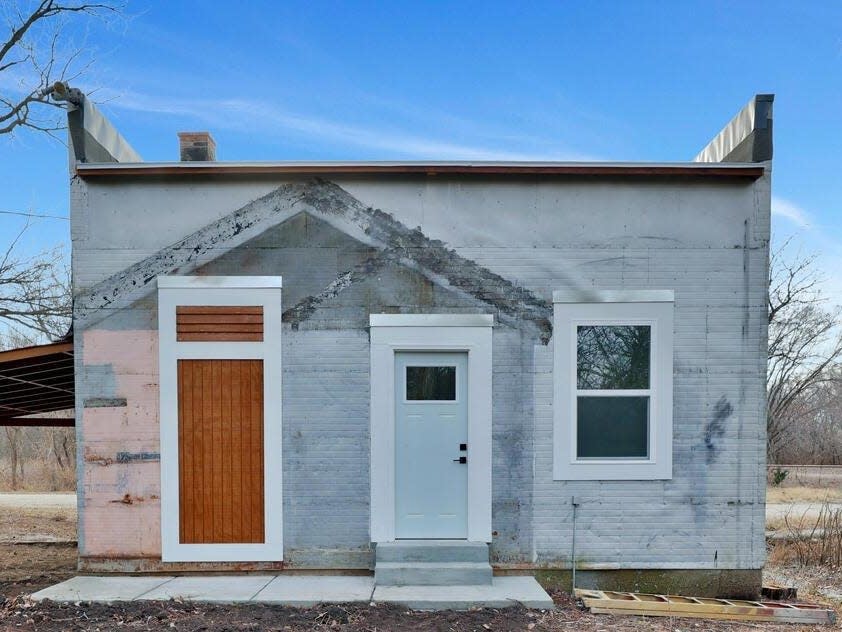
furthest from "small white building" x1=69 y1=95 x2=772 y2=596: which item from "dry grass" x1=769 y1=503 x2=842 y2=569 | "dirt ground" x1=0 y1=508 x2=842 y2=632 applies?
"dry grass" x1=769 y1=503 x2=842 y2=569

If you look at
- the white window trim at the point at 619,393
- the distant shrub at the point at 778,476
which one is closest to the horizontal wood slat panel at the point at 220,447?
the white window trim at the point at 619,393

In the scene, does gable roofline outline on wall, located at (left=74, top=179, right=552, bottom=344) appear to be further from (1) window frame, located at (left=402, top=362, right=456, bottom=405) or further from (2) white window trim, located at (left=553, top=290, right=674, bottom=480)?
(1) window frame, located at (left=402, top=362, right=456, bottom=405)

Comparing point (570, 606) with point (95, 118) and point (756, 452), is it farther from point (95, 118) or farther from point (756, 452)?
point (95, 118)

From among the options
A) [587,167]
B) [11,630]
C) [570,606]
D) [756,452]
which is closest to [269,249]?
[587,167]

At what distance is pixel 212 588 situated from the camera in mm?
6594

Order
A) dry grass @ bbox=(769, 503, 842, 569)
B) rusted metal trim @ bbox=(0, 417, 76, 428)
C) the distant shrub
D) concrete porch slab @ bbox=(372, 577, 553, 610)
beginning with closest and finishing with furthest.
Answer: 1. concrete porch slab @ bbox=(372, 577, 553, 610)
2. rusted metal trim @ bbox=(0, 417, 76, 428)
3. dry grass @ bbox=(769, 503, 842, 569)
4. the distant shrub

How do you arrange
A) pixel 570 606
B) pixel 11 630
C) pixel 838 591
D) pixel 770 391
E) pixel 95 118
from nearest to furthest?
pixel 11 630 < pixel 570 606 < pixel 95 118 < pixel 838 591 < pixel 770 391

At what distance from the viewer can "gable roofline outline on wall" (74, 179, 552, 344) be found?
715 centimetres

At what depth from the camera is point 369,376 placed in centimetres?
710

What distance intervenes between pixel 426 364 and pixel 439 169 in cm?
227

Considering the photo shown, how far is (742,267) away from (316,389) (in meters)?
5.18

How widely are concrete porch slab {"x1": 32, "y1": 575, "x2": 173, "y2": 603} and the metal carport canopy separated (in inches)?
102

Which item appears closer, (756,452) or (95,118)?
(756,452)

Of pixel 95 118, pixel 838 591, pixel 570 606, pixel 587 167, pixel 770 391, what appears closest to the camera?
pixel 570 606
